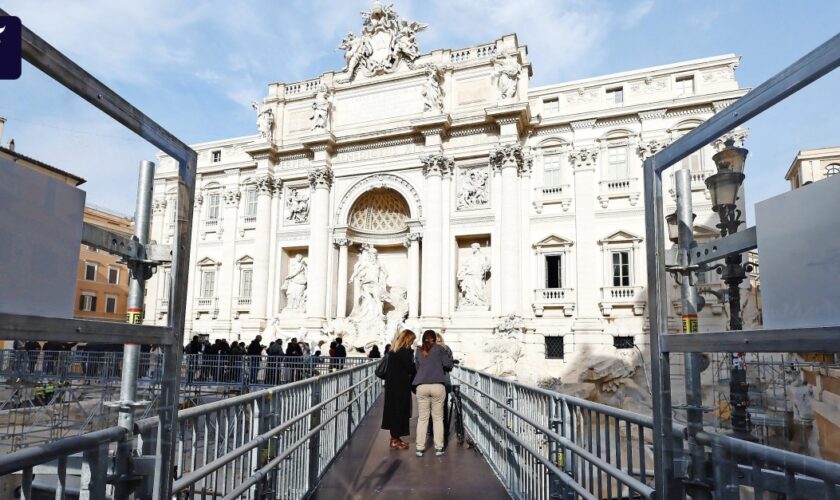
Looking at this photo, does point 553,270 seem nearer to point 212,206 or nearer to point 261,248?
point 261,248

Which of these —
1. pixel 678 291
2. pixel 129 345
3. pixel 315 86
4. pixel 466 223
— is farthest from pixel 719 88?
pixel 129 345

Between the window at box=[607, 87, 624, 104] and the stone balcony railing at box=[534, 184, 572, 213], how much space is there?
422cm

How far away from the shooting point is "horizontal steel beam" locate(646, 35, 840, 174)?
1.56 metres

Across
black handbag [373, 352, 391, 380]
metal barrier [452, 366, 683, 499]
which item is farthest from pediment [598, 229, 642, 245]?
black handbag [373, 352, 391, 380]

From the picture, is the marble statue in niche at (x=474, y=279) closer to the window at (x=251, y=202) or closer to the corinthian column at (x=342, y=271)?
the corinthian column at (x=342, y=271)

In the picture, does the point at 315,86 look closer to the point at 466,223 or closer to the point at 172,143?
the point at 466,223

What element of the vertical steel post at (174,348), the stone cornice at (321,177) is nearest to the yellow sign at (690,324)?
the vertical steel post at (174,348)

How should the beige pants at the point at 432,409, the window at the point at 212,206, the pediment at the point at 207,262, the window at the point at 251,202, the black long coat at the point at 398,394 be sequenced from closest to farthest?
1. the beige pants at the point at 432,409
2. the black long coat at the point at 398,394
3. the window at the point at 251,202
4. the pediment at the point at 207,262
5. the window at the point at 212,206

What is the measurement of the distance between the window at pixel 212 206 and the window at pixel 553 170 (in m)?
18.2

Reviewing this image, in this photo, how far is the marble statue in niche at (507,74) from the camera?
2322 cm

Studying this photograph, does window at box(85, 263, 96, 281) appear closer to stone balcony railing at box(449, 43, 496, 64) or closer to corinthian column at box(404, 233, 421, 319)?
corinthian column at box(404, 233, 421, 319)

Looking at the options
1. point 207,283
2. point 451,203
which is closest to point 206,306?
point 207,283

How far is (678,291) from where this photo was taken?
92.2 inches

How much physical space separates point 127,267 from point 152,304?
1.13 feet
